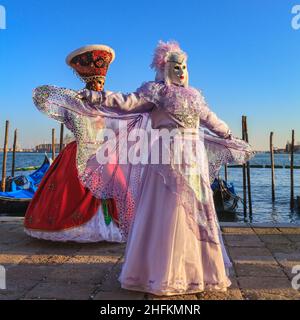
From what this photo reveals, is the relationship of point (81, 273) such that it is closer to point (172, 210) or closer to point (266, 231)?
point (172, 210)

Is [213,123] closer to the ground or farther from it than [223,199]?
farther from it

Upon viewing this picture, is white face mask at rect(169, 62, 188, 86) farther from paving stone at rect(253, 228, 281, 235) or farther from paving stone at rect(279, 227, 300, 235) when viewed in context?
paving stone at rect(279, 227, 300, 235)

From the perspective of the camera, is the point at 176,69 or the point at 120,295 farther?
the point at 176,69

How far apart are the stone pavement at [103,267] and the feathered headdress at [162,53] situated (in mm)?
1532

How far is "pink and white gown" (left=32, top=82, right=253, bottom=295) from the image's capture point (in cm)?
286

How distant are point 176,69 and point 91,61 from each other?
1.83 m

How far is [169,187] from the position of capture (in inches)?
117

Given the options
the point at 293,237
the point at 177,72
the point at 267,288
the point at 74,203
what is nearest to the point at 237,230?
the point at 293,237

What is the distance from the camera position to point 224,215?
45.5ft

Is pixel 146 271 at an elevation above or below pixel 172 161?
below

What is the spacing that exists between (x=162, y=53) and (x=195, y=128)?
22.1 inches

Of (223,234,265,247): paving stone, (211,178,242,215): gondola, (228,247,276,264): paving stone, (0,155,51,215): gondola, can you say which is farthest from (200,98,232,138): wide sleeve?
(211,178,242,215): gondola
